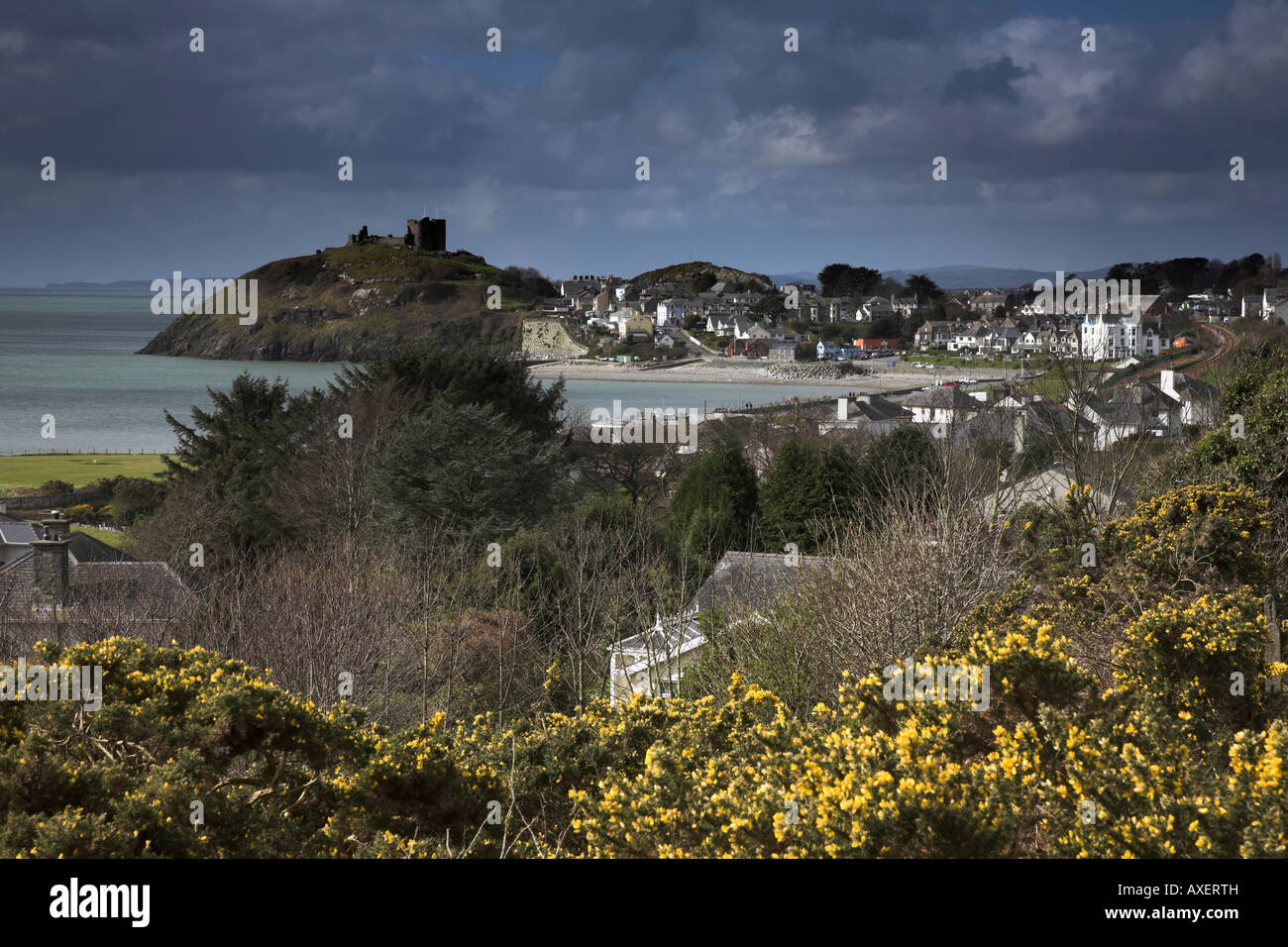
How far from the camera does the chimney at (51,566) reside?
56.6 feet

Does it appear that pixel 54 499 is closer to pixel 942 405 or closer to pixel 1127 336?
pixel 942 405

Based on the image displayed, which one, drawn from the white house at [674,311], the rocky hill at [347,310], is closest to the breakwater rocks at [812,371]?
the white house at [674,311]

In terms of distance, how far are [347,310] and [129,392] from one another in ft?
114

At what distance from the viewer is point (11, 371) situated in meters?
91.2

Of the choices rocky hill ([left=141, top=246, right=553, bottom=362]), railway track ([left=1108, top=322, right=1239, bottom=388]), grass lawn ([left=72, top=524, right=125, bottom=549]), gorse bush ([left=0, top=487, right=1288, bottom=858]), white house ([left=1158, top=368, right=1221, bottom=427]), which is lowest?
grass lawn ([left=72, top=524, right=125, bottom=549])

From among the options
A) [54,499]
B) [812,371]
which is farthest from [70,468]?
[812,371]

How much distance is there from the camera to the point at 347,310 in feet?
355

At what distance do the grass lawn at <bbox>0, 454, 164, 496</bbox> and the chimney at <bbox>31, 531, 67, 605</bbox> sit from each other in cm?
3237

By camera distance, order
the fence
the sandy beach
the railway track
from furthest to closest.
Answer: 1. the sandy beach
2. the fence
3. the railway track

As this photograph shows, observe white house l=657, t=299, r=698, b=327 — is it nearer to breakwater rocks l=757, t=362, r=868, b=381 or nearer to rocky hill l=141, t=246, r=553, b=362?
rocky hill l=141, t=246, r=553, b=362

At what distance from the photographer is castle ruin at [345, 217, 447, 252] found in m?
140

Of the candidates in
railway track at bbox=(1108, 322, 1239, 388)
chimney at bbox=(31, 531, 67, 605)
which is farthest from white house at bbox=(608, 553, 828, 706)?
railway track at bbox=(1108, 322, 1239, 388)
